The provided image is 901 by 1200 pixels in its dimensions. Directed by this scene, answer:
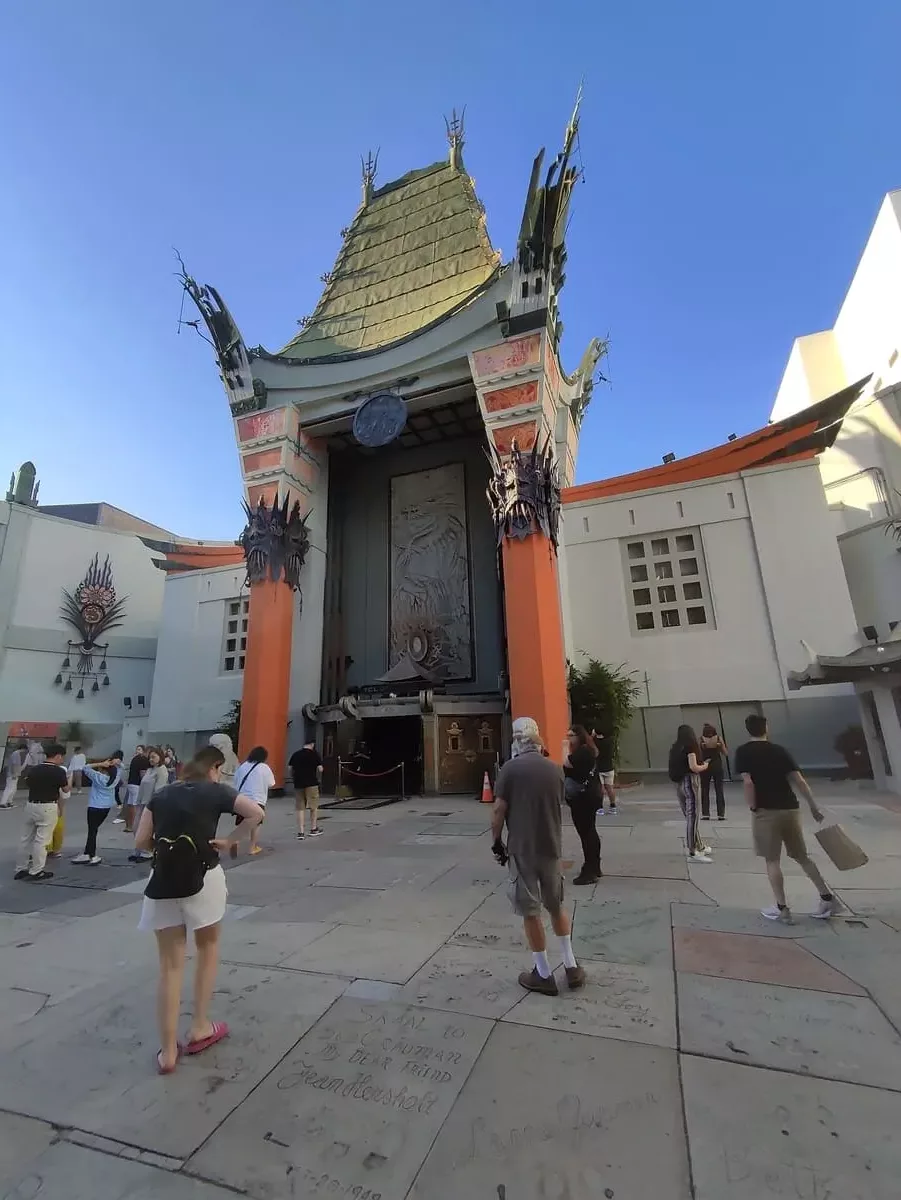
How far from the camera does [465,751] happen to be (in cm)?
1487

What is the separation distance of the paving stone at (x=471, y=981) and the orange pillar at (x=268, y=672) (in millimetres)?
12893

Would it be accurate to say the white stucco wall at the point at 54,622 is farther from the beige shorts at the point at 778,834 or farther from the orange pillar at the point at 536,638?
the beige shorts at the point at 778,834

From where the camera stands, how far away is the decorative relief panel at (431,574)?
1828 centimetres

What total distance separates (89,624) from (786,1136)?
29925 mm

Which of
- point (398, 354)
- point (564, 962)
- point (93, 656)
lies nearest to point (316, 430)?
point (398, 354)

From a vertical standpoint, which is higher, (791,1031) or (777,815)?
(777,815)

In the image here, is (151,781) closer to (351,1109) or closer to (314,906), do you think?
(314,906)

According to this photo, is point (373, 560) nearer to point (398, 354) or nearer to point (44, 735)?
point (398, 354)

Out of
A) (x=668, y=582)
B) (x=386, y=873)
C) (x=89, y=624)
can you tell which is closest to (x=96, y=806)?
(x=386, y=873)

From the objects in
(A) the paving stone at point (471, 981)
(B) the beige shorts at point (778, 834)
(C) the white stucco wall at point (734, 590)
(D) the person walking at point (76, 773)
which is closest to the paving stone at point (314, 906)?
(A) the paving stone at point (471, 981)

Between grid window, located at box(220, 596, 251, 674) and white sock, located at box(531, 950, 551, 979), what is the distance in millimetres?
20237

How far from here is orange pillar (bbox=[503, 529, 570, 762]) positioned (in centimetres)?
1316

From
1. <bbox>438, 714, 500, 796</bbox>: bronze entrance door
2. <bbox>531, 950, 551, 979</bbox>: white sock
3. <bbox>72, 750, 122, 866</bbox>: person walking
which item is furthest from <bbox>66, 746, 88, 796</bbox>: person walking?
<bbox>531, 950, 551, 979</bbox>: white sock

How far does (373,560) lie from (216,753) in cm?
1763
